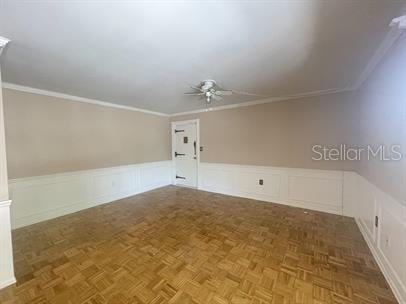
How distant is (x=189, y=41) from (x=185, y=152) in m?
3.69

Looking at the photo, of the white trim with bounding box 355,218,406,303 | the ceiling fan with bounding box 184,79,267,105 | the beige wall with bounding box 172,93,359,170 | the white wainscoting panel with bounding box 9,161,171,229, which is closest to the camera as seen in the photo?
the white trim with bounding box 355,218,406,303

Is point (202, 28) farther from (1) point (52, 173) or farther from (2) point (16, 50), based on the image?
(1) point (52, 173)

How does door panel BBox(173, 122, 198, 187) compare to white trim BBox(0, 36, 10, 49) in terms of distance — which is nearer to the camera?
white trim BBox(0, 36, 10, 49)

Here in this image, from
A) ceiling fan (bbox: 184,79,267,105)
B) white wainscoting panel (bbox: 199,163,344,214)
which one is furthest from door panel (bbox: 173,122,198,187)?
ceiling fan (bbox: 184,79,267,105)

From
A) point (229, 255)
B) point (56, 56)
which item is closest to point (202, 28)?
point (56, 56)

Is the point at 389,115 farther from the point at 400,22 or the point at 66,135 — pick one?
the point at 66,135

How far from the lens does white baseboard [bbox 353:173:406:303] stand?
4.70ft

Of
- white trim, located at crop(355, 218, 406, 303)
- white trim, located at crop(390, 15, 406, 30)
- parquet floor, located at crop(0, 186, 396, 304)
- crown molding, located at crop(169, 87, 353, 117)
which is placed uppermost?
crown molding, located at crop(169, 87, 353, 117)

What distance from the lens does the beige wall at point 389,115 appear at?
4.81 feet

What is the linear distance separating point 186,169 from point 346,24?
4374 millimetres

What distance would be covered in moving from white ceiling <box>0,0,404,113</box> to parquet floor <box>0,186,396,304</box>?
2214 mm

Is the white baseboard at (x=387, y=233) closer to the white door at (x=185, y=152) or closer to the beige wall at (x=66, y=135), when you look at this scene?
the white door at (x=185, y=152)

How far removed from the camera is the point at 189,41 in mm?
1646

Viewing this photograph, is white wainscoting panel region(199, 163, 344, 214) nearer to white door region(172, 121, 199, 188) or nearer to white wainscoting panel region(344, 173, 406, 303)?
white door region(172, 121, 199, 188)
